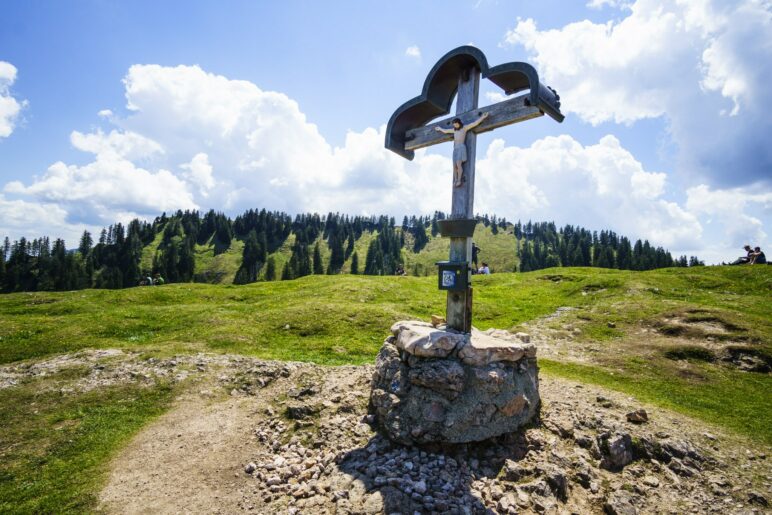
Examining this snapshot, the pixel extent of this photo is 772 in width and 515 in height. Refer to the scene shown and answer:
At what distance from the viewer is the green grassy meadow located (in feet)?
33.3

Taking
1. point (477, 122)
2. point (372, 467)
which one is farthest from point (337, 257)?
point (372, 467)

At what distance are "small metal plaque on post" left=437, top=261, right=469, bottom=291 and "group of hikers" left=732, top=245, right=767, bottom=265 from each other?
1767 inches

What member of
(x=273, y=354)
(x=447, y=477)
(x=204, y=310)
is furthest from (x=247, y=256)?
(x=447, y=477)

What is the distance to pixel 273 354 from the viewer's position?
57.3ft

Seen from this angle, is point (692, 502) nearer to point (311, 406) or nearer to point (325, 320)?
point (311, 406)

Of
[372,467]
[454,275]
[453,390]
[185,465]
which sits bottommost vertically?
[185,465]

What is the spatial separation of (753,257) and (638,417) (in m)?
41.7

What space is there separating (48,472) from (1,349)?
1255 centimetres

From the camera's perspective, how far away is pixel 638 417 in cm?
1050

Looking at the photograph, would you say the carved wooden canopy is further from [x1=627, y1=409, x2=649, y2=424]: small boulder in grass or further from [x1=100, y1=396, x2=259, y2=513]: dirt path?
[x1=100, y1=396, x2=259, y2=513]: dirt path

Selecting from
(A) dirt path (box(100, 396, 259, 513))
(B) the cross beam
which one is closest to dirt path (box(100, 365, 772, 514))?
(A) dirt path (box(100, 396, 259, 513))

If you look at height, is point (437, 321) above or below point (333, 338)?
above

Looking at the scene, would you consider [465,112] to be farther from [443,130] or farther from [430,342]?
[430,342]

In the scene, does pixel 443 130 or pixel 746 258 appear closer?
pixel 443 130
